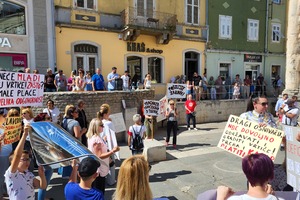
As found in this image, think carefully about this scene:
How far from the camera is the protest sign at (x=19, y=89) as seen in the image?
494 cm

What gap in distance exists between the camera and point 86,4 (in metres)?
14.7

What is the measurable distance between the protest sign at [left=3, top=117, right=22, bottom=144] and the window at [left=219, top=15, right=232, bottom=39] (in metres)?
18.5

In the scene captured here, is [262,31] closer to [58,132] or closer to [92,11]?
[92,11]

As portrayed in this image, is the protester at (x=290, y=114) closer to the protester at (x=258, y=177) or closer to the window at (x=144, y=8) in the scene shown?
the protester at (x=258, y=177)

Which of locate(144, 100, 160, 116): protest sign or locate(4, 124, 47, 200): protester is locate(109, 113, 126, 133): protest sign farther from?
locate(4, 124, 47, 200): protester

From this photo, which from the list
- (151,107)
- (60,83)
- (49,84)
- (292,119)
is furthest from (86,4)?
(292,119)

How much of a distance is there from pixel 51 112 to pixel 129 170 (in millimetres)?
5858

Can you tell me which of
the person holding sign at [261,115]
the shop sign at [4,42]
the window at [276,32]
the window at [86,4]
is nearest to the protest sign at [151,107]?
the person holding sign at [261,115]

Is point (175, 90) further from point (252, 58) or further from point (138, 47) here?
point (252, 58)

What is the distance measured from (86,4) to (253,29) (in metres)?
14.7

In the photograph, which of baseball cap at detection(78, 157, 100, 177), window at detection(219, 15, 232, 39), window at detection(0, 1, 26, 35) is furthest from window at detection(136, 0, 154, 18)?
baseball cap at detection(78, 157, 100, 177)

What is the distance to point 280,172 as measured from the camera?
3.80 metres

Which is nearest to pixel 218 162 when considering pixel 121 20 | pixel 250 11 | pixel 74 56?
pixel 74 56

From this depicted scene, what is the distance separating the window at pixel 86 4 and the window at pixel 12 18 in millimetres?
2971
